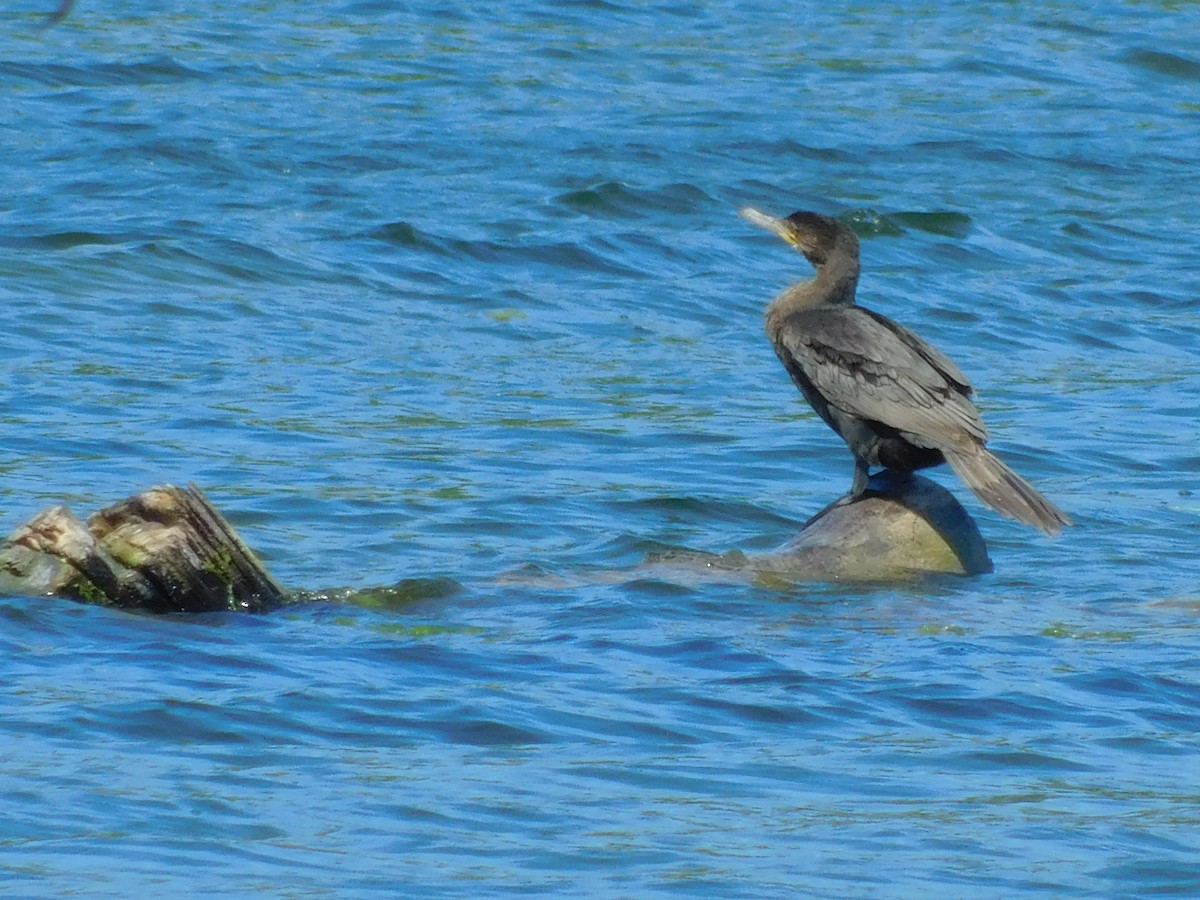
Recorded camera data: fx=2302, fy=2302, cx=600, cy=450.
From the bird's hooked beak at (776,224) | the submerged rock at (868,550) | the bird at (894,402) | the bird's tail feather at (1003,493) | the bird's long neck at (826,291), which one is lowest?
the submerged rock at (868,550)

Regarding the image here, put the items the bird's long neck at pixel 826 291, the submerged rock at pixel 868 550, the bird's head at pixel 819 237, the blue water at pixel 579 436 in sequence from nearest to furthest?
the blue water at pixel 579 436
the submerged rock at pixel 868 550
the bird's long neck at pixel 826 291
the bird's head at pixel 819 237

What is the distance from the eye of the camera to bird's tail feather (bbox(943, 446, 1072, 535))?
25.8 feet

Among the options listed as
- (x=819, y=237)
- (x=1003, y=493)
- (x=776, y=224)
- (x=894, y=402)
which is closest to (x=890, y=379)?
(x=894, y=402)

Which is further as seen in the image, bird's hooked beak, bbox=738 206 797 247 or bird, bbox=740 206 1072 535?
bird's hooked beak, bbox=738 206 797 247

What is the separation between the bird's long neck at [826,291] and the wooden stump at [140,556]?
2612 mm

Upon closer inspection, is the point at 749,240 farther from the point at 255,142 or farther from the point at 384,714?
the point at 384,714

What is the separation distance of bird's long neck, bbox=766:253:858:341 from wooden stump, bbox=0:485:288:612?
2.61 metres

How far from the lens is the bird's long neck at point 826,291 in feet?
28.6

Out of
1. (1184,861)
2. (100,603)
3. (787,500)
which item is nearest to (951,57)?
(787,500)

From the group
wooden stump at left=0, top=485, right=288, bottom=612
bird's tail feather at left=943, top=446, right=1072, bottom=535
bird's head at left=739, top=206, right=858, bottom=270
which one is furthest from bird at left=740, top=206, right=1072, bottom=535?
wooden stump at left=0, top=485, right=288, bottom=612

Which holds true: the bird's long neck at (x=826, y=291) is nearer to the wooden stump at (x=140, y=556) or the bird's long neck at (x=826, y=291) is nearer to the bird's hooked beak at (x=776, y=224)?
the bird's hooked beak at (x=776, y=224)

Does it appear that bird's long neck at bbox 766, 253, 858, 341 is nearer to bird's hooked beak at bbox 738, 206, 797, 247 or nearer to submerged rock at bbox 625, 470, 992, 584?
bird's hooked beak at bbox 738, 206, 797, 247

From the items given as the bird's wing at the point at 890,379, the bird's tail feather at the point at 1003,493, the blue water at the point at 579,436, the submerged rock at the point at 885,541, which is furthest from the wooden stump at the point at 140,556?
the bird's tail feather at the point at 1003,493

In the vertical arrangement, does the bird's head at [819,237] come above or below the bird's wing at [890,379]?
above
